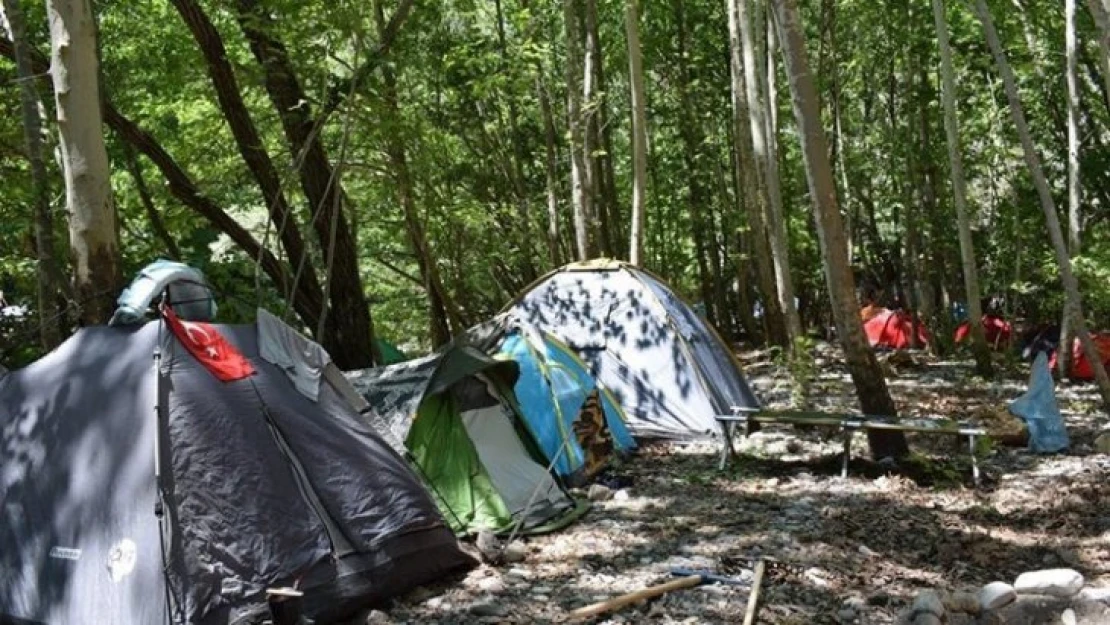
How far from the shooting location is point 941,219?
64.9ft

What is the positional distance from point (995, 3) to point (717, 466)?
11.9 meters

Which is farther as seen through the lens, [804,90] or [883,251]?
[883,251]

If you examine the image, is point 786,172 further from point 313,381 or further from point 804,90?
point 313,381

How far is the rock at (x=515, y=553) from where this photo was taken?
6.38m

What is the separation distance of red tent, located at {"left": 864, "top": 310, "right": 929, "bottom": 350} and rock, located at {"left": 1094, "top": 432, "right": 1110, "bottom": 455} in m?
11.1

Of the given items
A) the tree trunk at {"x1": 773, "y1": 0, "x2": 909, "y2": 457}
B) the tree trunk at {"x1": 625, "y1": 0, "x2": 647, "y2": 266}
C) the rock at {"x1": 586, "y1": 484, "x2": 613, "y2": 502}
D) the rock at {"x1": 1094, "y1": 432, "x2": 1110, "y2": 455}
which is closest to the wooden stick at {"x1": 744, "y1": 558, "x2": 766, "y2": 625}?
the rock at {"x1": 586, "y1": 484, "x2": 613, "y2": 502}

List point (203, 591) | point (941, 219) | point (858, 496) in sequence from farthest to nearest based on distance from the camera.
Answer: point (941, 219) < point (858, 496) < point (203, 591)

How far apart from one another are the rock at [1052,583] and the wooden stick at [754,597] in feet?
4.65

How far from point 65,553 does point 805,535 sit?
442cm

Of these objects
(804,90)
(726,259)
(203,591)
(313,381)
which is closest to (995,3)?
(726,259)

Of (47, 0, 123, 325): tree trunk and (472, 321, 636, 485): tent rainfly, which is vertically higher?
(47, 0, 123, 325): tree trunk

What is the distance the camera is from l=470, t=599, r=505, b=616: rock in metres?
5.46

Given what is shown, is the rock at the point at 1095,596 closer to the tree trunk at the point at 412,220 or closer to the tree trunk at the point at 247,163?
the tree trunk at the point at 247,163

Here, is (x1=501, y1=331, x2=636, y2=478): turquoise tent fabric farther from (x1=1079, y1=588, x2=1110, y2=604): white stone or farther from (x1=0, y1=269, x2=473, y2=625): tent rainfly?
(x1=1079, y1=588, x2=1110, y2=604): white stone
